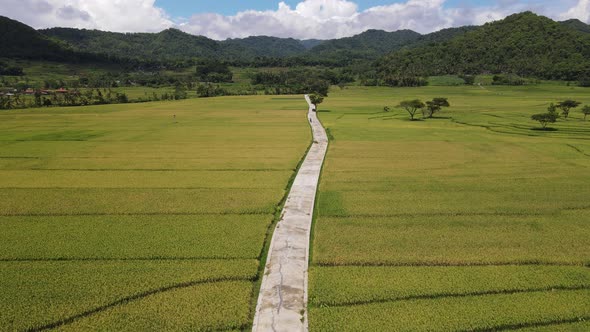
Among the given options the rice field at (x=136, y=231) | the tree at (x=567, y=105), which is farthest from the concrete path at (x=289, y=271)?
the tree at (x=567, y=105)

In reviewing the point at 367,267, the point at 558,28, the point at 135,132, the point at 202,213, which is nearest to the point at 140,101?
the point at 135,132

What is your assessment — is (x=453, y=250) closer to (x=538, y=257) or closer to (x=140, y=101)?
(x=538, y=257)

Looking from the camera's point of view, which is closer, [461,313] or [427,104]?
[461,313]

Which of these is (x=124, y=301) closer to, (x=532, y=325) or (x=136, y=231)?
(x=136, y=231)

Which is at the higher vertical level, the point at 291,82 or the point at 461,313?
the point at 291,82

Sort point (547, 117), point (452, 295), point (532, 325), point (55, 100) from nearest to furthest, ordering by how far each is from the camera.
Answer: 1. point (532, 325)
2. point (452, 295)
3. point (547, 117)
4. point (55, 100)

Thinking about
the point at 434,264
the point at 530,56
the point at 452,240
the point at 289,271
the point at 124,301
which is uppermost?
the point at 530,56

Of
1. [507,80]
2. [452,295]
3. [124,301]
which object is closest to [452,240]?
[452,295]

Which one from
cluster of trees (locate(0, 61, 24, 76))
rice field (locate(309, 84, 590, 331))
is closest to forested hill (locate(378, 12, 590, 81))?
rice field (locate(309, 84, 590, 331))
